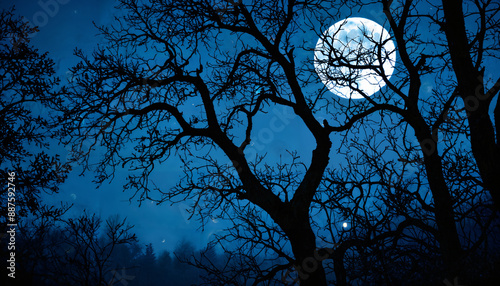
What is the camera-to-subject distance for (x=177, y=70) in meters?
5.68

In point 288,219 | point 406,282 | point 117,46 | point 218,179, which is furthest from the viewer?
point 117,46

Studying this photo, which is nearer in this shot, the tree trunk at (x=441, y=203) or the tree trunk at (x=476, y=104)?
the tree trunk at (x=476, y=104)

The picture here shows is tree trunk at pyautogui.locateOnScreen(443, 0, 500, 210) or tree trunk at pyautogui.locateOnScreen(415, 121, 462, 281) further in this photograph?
tree trunk at pyautogui.locateOnScreen(415, 121, 462, 281)

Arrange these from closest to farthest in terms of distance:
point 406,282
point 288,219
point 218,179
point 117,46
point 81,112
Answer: point 406,282 → point 288,219 → point 81,112 → point 218,179 → point 117,46

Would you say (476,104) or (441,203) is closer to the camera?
(476,104)

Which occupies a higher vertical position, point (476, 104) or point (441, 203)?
point (476, 104)

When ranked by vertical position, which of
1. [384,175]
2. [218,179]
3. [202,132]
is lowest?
[384,175]

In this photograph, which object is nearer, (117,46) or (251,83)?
(117,46)

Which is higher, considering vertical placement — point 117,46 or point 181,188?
point 117,46

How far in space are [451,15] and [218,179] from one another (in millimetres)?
4986

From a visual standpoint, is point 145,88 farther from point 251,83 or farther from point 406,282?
point 406,282

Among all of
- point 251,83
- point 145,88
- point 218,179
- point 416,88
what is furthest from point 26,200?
point 416,88

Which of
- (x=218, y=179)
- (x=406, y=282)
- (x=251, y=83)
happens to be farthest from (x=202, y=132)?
(x=406, y=282)

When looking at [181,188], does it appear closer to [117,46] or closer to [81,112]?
[81,112]
